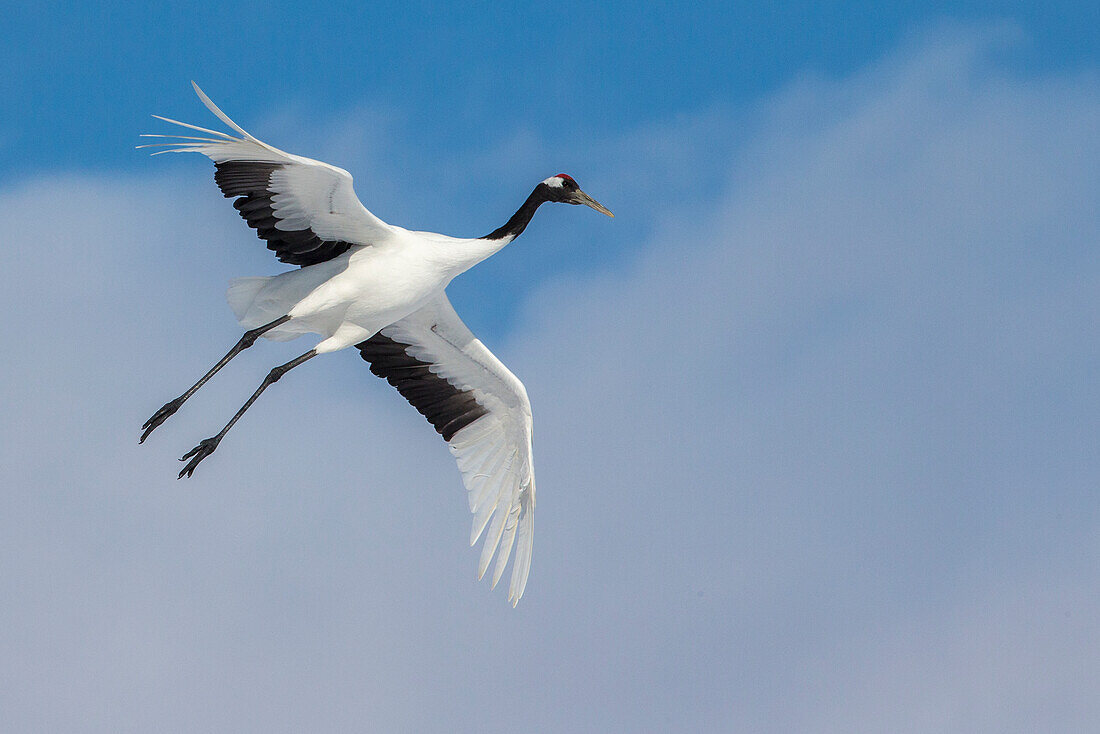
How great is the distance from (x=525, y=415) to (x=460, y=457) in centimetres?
98

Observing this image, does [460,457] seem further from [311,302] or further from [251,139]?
[251,139]

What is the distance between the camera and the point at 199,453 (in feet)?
53.0

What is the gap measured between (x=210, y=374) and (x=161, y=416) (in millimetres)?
704

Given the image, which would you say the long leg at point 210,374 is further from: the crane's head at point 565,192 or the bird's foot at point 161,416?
the crane's head at point 565,192

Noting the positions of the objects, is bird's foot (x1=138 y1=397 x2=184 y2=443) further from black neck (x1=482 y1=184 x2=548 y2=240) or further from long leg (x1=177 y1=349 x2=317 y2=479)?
black neck (x1=482 y1=184 x2=548 y2=240)

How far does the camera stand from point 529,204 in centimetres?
1683

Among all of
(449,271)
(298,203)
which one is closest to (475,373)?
(449,271)

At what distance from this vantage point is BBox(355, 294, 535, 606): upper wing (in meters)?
17.6

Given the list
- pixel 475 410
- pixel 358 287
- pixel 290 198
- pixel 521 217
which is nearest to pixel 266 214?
pixel 290 198

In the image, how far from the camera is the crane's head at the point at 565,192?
1716 centimetres

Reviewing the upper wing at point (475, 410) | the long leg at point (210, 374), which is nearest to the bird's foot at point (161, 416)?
the long leg at point (210, 374)

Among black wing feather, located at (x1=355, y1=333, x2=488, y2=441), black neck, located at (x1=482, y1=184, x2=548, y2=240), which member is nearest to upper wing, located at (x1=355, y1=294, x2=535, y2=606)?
black wing feather, located at (x1=355, y1=333, x2=488, y2=441)

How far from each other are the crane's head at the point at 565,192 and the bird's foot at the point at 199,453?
473 cm

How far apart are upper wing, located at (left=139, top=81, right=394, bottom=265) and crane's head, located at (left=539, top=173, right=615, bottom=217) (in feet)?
7.59
